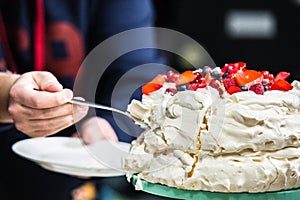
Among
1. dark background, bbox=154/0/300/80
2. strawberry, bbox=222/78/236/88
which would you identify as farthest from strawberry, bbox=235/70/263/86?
dark background, bbox=154/0/300/80

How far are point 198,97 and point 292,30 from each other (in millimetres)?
1367

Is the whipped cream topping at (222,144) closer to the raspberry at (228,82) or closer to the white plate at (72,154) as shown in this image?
the raspberry at (228,82)

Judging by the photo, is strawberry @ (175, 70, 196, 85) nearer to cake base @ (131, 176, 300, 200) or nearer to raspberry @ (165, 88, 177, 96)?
raspberry @ (165, 88, 177, 96)

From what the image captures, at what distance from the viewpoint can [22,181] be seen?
1.65m

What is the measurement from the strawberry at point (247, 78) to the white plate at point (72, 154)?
0.33 metres

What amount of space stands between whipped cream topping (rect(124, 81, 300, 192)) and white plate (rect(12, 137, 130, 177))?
11.9 inches

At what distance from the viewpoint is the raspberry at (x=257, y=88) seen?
3.40 feet

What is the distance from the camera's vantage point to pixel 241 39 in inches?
86.6

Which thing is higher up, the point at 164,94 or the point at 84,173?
the point at 164,94

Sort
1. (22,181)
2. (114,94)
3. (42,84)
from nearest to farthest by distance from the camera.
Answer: (42,84)
(114,94)
(22,181)

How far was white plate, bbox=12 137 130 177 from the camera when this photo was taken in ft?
4.37

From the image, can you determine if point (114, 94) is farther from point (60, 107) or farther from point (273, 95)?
point (273, 95)

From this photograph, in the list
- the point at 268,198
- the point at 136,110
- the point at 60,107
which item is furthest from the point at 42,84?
the point at 268,198

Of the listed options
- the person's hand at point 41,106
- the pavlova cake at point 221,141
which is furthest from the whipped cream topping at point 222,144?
the person's hand at point 41,106
